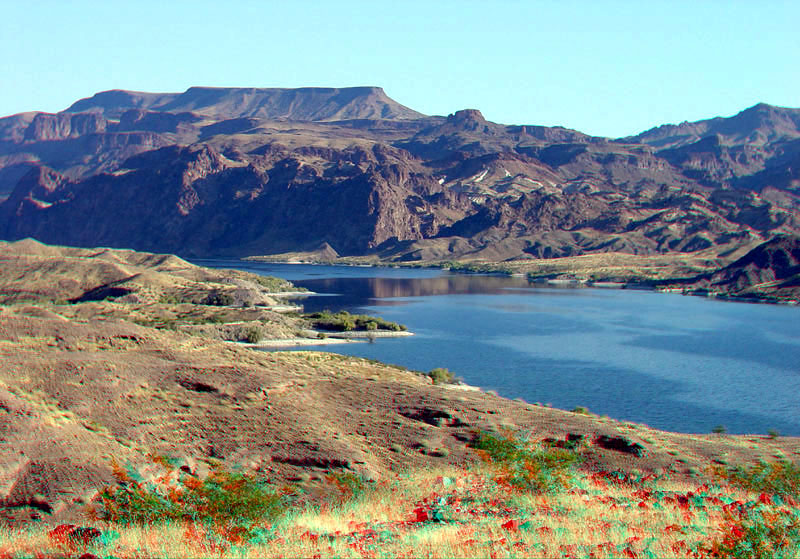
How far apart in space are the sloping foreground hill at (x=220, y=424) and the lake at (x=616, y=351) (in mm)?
20492

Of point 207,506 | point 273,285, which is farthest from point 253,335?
point 207,506

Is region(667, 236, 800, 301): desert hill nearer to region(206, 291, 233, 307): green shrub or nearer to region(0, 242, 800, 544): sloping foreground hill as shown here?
region(206, 291, 233, 307): green shrub

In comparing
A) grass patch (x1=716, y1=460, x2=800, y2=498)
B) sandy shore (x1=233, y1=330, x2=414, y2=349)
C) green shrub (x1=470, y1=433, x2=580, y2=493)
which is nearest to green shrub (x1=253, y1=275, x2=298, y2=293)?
sandy shore (x1=233, y1=330, x2=414, y2=349)

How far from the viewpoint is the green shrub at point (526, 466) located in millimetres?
21547

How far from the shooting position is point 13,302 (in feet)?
338

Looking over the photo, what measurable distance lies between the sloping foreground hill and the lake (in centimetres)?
2049

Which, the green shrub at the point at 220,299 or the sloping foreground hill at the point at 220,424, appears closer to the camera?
the sloping foreground hill at the point at 220,424

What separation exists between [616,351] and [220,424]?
67.3 metres

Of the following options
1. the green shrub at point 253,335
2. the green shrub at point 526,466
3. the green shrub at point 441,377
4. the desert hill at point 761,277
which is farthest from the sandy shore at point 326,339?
the desert hill at point 761,277

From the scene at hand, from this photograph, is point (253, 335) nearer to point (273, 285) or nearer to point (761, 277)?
point (273, 285)

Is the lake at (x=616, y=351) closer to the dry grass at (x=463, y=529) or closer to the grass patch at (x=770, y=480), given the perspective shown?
the grass patch at (x=770, y=480)

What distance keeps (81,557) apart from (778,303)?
6445 inches

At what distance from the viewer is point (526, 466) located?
73.3ft

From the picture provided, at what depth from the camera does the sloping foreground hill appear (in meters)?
23.4
